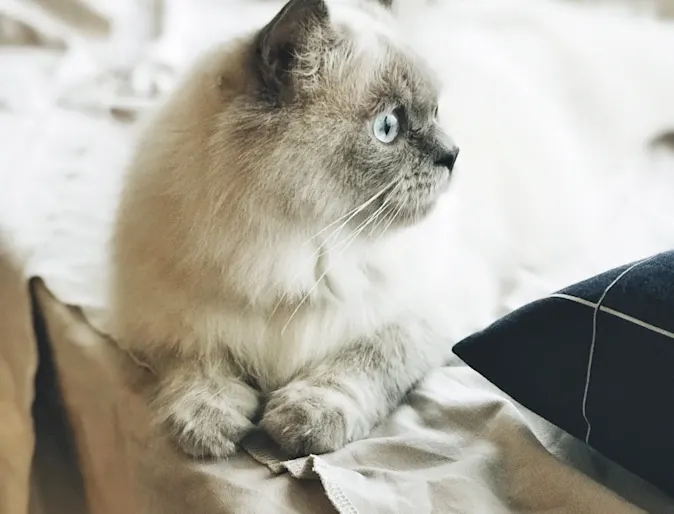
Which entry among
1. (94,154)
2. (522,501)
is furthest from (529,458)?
(94,154)

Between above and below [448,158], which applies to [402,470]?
below

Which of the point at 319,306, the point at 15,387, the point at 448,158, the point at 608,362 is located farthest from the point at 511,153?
the point at 15,387

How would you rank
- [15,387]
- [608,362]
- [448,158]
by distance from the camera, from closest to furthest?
1. [608,362]
2. [448,158]
3. [15,387]

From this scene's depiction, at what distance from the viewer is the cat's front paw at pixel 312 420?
951 millimetres

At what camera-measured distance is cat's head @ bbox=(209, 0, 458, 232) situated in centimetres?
95

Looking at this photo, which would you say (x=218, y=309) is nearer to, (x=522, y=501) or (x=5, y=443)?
(x=522, y=501)

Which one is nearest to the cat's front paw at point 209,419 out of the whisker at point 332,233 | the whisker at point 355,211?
the whisker at point 332,233

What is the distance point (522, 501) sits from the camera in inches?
33.4

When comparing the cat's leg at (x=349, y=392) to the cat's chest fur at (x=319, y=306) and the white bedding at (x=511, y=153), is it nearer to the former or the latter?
the cat's chest fur at (x=319, y=306)

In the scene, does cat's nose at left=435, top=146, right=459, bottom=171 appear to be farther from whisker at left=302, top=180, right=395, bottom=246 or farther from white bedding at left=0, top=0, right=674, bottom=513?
white bedding at left=0, top=0, right=674, bottom=513

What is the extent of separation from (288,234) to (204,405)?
25 centimetres

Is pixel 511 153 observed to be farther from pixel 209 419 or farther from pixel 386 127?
pixel 209 419

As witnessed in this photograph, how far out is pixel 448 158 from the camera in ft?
3.45

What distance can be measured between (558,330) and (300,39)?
46 cm
